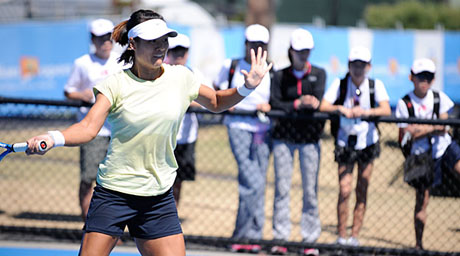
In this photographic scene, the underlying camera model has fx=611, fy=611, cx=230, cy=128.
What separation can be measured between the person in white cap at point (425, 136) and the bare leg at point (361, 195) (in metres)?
0.41

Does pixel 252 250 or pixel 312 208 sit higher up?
pixel 312 208

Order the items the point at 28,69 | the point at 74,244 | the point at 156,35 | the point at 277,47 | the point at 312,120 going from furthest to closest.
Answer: the point at 277,47, the point at 28,69, the point at 74,244, the point at 312,120, the point at 156,35

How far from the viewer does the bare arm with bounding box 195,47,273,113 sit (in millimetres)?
3668

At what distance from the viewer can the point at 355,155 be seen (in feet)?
18.2

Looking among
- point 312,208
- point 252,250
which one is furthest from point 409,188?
point 252,250

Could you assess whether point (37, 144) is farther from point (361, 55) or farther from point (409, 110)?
point (409, 110)

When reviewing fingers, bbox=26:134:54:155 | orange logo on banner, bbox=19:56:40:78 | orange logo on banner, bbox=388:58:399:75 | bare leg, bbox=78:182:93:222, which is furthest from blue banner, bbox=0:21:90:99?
fingers, bbox=26:134:54:155

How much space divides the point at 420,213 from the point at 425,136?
2.31 ft

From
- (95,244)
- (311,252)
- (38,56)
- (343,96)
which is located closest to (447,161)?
(343,96)

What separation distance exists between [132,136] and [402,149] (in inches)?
121

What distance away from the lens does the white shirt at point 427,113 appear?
5539 millimetres

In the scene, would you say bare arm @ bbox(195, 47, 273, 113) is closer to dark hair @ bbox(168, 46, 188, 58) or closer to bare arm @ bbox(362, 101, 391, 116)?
bare arm @ bbox(362, 101, 391, 116)

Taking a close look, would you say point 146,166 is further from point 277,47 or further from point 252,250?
point 277,47

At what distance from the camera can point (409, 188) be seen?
6020mm
